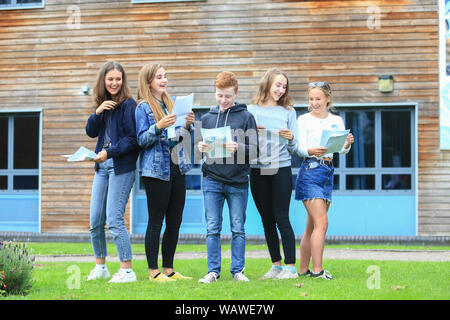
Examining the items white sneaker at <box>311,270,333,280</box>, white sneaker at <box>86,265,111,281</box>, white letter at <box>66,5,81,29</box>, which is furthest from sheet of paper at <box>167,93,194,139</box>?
white letter at <box>66,5,81,29</box>

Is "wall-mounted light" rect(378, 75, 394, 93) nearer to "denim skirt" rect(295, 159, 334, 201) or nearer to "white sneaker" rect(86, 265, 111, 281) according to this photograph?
"denim skirt" rect(295, 159, 334, 201)

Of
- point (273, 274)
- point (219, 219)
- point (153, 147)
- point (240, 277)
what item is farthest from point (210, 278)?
point (153, 147)

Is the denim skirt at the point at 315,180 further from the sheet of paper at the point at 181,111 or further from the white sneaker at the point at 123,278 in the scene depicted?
the white sneaker at the point at 123,278

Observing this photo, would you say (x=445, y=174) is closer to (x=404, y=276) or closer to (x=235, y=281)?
(x=404, y=276)

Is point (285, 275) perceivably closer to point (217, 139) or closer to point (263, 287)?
Answer: point (263, 287)

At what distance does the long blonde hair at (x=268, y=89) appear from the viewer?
6.31 meters

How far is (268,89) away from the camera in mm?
6355

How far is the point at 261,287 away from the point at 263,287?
0.07 feet

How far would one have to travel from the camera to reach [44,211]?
13.7 meters

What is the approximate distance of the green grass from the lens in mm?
5113

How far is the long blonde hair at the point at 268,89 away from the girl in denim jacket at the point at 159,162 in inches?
26.9

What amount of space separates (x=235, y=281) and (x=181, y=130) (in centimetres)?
140

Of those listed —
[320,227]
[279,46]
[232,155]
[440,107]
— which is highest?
[279,46]
